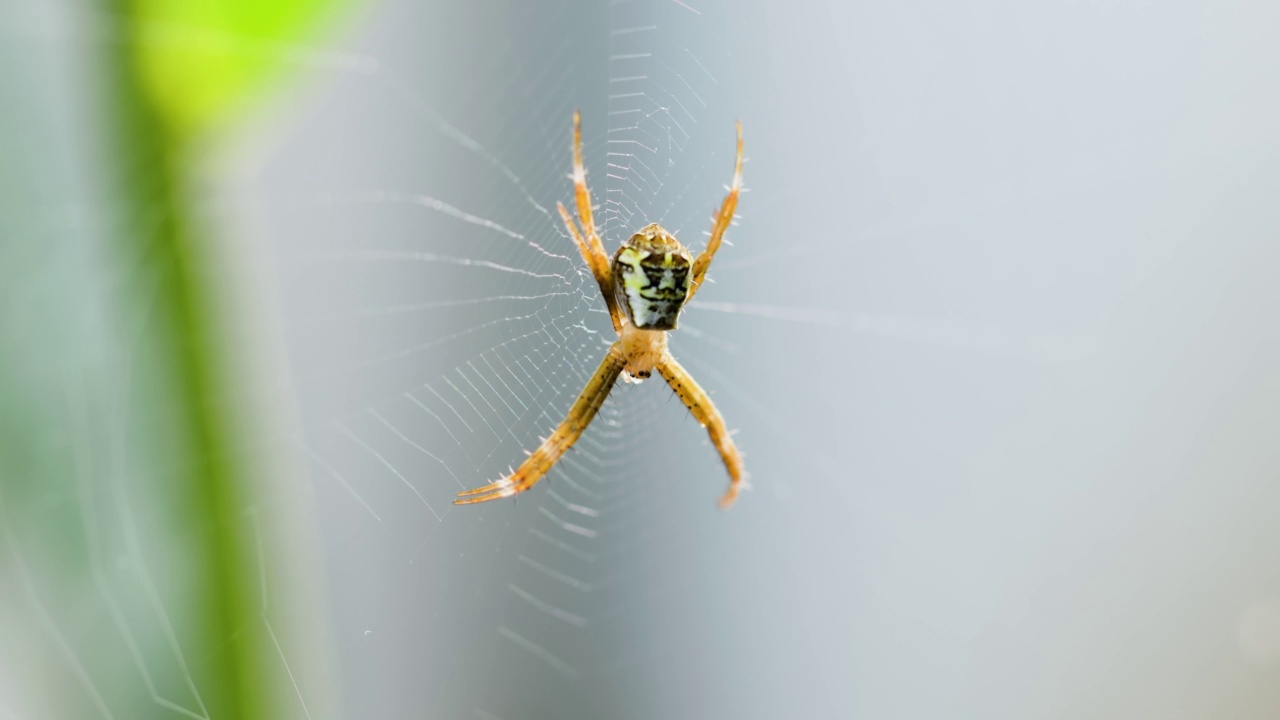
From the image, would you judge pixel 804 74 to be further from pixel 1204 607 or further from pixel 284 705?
pixel 1204 607

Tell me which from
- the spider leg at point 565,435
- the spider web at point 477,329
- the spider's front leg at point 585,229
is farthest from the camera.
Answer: the spider web at point 477,329

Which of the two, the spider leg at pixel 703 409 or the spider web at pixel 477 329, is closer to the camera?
the spider leg at pixel 703 409

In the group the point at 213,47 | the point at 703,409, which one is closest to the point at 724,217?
the point at 703,409

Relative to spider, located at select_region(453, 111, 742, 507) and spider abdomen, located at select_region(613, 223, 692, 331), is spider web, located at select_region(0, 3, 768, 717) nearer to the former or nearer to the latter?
spider, located at select_region(453, 111, 742, 507)

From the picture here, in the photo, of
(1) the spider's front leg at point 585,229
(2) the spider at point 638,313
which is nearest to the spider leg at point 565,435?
(2) the spider at point 638,313

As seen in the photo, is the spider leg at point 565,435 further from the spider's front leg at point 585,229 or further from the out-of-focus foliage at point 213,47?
the out-of-focus foliage at point 213,47

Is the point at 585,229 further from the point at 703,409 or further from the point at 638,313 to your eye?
the point at 703,409

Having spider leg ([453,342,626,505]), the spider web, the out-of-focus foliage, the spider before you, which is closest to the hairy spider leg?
the spider
